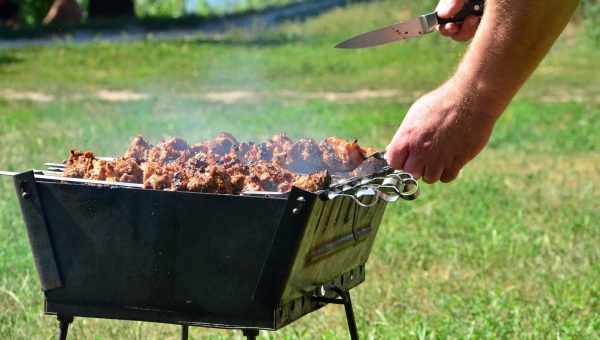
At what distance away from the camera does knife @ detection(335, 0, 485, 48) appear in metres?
4.18

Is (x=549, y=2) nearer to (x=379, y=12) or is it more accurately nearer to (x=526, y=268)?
(x=526, y=268)

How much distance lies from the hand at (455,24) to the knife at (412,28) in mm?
16

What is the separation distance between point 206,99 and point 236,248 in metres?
12.1

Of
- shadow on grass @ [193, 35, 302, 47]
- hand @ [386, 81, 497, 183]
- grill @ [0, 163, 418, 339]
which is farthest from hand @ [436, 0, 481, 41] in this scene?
shadow on grass @ [193, 35, 302, 47]

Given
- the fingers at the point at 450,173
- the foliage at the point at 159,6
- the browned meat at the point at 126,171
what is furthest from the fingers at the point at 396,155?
the foliage at the point at 159,6

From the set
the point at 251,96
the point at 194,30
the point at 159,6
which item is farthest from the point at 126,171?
the point at 159,6

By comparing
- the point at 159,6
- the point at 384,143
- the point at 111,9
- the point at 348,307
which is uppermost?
the point at 348,307

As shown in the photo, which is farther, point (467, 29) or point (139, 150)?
point (467, 29)

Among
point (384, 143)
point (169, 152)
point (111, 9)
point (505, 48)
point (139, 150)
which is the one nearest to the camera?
point (505, 48)

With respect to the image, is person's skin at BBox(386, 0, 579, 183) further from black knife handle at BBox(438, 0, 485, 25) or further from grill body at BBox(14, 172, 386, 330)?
black knife handle at BBox(438, 0, 485, 25)

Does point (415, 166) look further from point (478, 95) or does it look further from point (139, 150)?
point (139, 150)

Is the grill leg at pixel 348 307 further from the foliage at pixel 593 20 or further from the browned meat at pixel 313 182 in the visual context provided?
the foliage at pixel 593 20

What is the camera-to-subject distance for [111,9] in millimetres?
26031

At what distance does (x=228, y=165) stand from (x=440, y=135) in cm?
71
